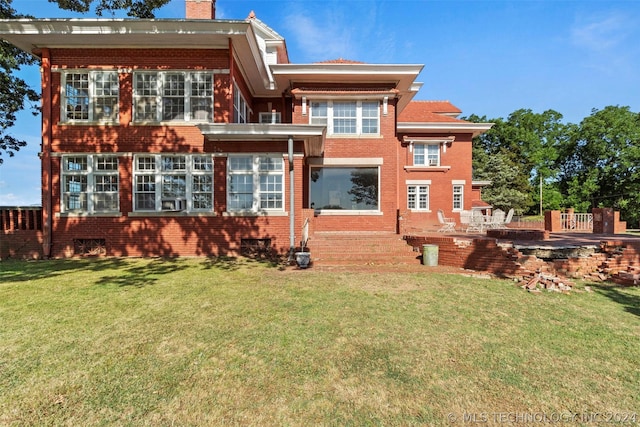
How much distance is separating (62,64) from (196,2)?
20.7 ft

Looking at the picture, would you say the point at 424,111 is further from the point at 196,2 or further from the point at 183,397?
the point at 183,397

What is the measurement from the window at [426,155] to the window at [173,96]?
1438 centimetres

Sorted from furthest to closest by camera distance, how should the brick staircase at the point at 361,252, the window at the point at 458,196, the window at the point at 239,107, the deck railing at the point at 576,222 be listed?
the window at the point at 458,196, the deck railing at the point at 576,222, the window at the point at 239,107, the brick staircase at the point at 361,252

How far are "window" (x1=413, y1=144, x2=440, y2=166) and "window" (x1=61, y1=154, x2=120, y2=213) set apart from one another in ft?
57.8

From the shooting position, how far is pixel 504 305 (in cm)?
567

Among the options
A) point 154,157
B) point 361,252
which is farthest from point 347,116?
point 154,157

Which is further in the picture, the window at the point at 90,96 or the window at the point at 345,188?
the window at the point at 345,188

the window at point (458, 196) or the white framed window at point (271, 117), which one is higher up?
the white framed window at point (271, 117)

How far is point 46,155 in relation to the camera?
11.1m

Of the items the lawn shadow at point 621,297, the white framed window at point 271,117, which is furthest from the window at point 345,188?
the lawn shadow at point 621,297

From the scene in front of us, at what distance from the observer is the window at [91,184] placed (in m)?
11.2

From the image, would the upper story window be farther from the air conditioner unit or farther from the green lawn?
the green lawn

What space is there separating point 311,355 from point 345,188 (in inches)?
402

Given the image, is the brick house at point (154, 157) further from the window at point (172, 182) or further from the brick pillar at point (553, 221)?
the brick pillar at point (553, 221)
